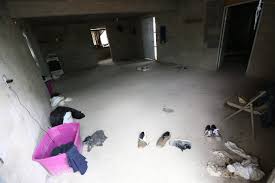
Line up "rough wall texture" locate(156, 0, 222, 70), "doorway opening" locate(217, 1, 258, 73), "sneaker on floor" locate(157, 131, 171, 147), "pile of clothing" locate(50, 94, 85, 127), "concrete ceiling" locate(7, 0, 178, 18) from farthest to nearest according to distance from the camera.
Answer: "doorway opening" locate(217, 1, 258, 73)
"rough wall texture" locate(156, 0, 222, 70)
"concrete ceiling" locate(7, 0, 178, 18)
"pile of clothing" locate(50, 94, 85, 127)
"sneaker on floor" locate(157, 131, 171, 147)

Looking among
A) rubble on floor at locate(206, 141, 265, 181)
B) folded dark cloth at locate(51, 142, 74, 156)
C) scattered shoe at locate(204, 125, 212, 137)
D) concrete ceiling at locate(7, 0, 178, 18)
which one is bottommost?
rubble on floor at locate(206, 141, 265, 181)

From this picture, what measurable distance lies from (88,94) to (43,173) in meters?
2.52

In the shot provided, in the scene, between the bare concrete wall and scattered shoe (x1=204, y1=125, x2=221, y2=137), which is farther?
the bare concrete wall

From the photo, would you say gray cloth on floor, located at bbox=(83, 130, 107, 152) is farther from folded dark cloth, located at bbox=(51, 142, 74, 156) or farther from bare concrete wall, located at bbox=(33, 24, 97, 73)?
bare concrete wall, located at bbox=(33, 24, 97, 73)

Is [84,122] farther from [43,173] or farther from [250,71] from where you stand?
[250,71]

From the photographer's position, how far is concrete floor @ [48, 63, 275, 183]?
1850 mm

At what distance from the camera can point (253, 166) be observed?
1.69m

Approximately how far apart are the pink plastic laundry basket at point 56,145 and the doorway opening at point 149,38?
5569 mm

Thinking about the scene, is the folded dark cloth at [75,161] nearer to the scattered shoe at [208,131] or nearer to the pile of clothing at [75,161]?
the pile of clothing at [75,161]

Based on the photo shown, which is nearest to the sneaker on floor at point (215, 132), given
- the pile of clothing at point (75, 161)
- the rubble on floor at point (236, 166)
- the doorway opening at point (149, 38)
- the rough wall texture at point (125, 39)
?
the rubble on floor at point (236, 166)

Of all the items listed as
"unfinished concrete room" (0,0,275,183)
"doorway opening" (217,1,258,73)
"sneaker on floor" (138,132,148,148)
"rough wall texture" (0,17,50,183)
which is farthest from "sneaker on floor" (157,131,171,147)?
"doorway opening" (217,1,258,73)

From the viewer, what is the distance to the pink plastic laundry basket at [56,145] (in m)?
1.83

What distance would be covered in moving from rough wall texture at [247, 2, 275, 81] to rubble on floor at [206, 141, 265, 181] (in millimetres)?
2777

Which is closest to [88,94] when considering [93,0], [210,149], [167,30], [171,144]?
[93,0]
